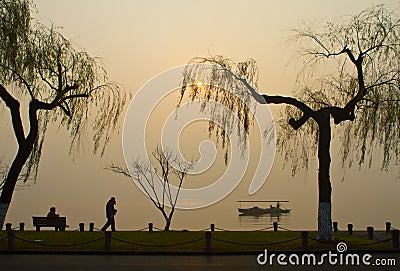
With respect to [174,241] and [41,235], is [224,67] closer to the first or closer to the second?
[174,241]

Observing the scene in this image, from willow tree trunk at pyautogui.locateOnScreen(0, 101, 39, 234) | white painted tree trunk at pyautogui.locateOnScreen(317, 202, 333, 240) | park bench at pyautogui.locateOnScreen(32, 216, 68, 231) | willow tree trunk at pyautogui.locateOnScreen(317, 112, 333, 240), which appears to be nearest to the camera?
willow tree trunk at pyautogui.locateOnScreen(0, 101, 39, 234)

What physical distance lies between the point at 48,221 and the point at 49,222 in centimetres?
8

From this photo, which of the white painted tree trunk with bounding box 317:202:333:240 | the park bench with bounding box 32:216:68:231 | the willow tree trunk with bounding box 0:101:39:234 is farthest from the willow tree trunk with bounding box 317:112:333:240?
the park bench with bounding box 32:216:68:231

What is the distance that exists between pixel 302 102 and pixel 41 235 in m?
13.4

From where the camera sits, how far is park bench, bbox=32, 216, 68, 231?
3462 centimetres

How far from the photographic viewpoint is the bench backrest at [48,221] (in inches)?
1363

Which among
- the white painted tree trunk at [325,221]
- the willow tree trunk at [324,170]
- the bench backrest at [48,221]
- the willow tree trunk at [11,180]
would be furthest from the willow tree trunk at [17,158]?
the white painted tree trunk at [325,221]

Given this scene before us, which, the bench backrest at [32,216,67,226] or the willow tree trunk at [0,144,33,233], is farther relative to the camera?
the bench backrest at [32,216,67,226]

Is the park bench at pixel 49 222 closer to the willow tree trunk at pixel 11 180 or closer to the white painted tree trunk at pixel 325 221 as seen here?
the willow tree trunk at pixel 11 180

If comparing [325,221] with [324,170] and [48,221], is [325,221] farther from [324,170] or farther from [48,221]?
[48,221]

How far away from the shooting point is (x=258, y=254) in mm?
24078

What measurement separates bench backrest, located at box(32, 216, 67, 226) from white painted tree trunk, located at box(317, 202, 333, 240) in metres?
14.4

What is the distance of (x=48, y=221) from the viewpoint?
34.8 m

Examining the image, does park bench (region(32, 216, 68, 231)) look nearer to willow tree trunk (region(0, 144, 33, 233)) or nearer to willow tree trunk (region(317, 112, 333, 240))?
willow tree trunk (region(0, 144, 33, 233))
